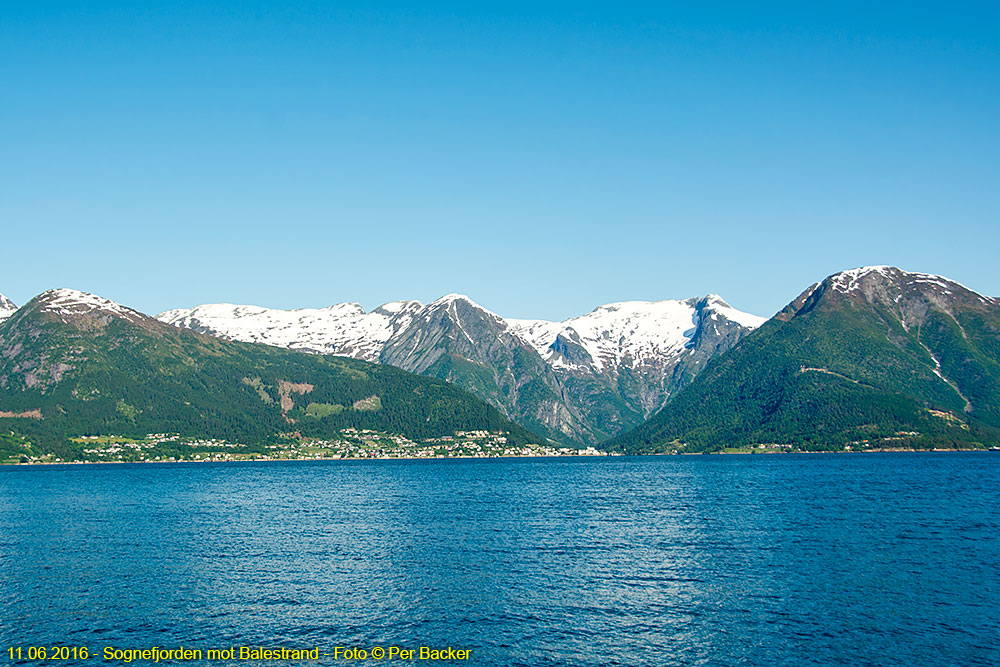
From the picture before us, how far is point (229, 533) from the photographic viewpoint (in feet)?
410

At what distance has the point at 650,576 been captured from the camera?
289 ft

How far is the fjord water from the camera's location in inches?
2552

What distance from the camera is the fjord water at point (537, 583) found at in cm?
6481

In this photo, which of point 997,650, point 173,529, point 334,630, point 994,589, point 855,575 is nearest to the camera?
point 997,650

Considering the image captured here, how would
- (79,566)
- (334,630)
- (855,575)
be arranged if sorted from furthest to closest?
(79,566) < (855,575) < (334,630)

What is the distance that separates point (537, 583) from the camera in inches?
3378

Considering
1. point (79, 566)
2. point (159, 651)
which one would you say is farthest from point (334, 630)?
point (79, 566)

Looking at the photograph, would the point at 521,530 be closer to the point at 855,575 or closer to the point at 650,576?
the point at 650,576

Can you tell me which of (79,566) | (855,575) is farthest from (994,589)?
(79,566)

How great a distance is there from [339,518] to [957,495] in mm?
123442

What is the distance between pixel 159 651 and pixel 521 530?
233ft

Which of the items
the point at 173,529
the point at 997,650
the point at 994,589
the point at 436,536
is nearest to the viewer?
the point at 997,650

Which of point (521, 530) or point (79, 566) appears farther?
point (521, 530)

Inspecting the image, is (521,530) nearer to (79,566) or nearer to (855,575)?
(855,575)
